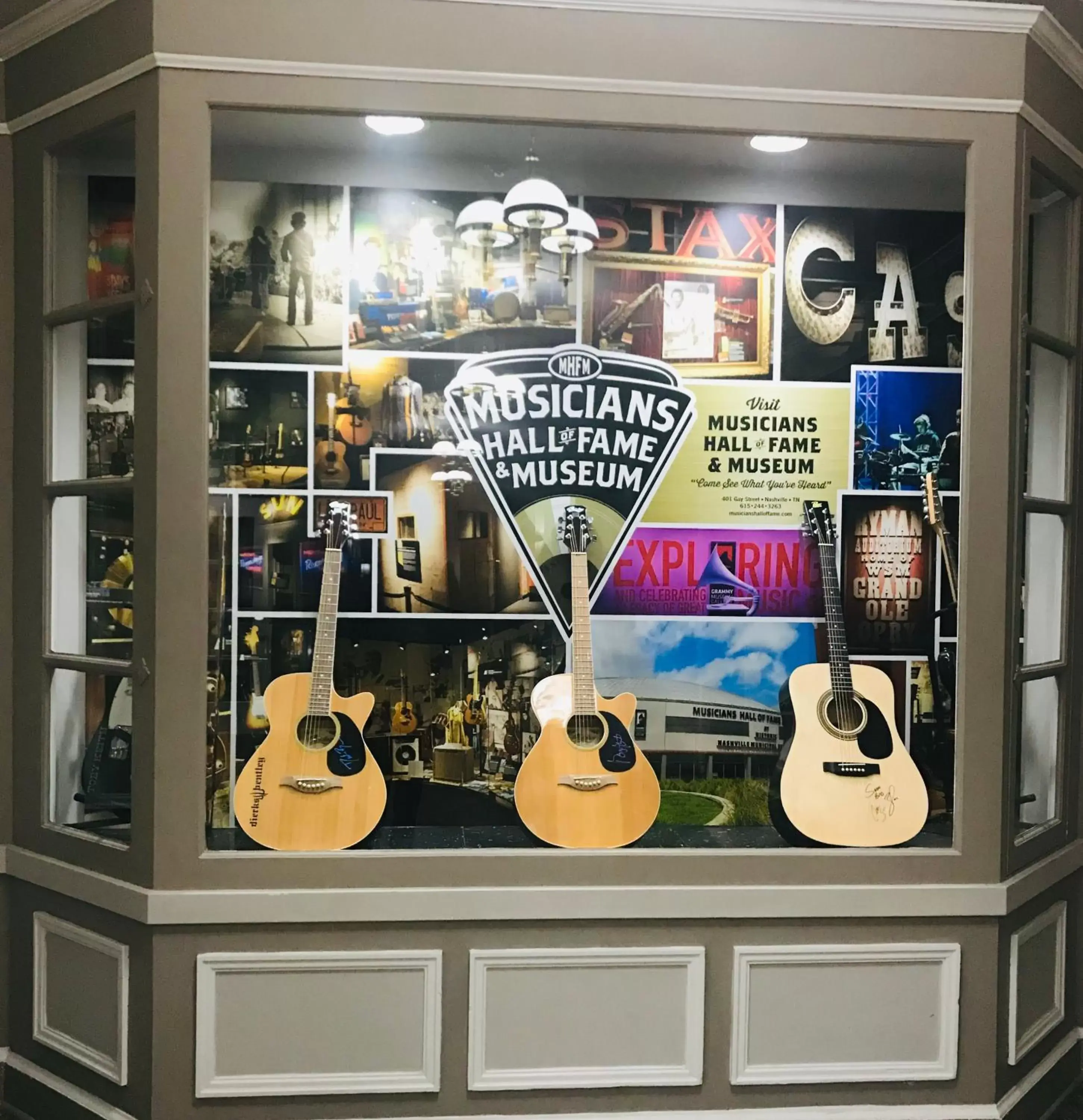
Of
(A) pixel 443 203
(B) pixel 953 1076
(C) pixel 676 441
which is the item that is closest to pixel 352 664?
(C) pixel 676 441

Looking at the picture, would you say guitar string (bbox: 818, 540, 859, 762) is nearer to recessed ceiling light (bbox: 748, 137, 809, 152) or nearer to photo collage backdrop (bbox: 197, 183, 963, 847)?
photo collage backdrop (bbox: 197, 183, 963, 847)

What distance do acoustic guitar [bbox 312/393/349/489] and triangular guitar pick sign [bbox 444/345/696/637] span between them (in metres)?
0.28

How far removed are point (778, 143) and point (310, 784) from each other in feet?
6.30

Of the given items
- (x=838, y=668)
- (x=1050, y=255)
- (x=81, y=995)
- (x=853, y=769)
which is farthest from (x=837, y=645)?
(x=81, y=995)

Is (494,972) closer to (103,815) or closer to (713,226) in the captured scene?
(103,815)

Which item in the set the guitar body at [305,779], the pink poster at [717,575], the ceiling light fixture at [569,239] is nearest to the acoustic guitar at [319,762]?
the guitar body at [305,779]

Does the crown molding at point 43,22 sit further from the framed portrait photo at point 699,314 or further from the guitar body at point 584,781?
the guitar body at point 584,781

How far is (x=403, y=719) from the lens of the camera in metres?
2.64

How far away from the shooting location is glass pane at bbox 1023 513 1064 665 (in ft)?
9.33

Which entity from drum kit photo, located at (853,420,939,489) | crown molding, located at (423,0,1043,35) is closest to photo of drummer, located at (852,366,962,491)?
drum kit photo, located at (853,420,939,489)

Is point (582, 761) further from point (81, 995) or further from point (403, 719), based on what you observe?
point (81, 995)

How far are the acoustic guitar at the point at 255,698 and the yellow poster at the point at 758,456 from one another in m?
1.00

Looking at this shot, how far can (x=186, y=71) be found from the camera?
8.04 ft

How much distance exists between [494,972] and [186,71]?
2.20m
